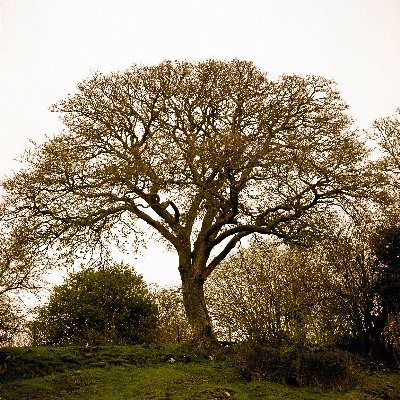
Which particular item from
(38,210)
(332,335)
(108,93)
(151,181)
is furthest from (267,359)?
(108,93)

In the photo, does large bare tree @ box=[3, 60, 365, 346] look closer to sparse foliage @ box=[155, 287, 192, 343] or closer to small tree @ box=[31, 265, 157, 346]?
small tree @ box=[31, 265, 157, 346]

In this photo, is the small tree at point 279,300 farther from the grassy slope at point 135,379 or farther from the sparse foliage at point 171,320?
the sparse foliage at point 171,320

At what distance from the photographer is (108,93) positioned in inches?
714

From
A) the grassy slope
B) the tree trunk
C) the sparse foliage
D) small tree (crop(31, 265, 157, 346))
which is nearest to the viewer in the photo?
the grassy slope

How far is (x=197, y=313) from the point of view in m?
15.3

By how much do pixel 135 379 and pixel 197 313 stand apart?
400 cm

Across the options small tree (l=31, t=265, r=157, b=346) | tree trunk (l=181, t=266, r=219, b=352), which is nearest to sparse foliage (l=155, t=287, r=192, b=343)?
small tree (l=31, t=265, r=157, b=346)

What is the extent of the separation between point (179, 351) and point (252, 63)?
11.7 m

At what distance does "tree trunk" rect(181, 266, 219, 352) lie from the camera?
14.9 meters

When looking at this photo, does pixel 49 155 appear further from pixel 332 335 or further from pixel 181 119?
pixel 332 335

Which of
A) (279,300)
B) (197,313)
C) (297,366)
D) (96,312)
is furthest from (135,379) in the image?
(96,312)

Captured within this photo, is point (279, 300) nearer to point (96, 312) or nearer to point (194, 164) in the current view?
point (194, 164)

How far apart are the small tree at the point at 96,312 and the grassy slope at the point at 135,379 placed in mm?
7086

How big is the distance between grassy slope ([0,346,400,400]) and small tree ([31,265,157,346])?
7.09 meters
